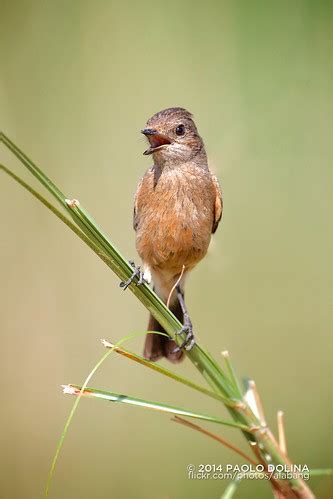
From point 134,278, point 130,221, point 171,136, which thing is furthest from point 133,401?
point 130,221

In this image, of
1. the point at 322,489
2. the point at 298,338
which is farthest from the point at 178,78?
the point at 322,489

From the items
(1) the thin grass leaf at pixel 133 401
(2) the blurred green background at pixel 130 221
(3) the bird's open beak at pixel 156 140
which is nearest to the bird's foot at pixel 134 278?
(1) the thin grass leaf at pixel 133 401

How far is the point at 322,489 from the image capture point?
6.05 feet

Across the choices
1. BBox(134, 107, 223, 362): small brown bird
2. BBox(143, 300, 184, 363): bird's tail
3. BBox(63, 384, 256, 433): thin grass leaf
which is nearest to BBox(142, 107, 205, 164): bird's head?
BBox(134, 107, 223, 362): small brown bird

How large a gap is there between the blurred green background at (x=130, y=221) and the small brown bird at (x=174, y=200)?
1.05ft

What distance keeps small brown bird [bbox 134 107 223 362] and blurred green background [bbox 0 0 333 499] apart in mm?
319

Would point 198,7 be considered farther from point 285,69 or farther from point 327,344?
point 327,344

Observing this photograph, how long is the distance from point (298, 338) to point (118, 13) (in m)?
2.44

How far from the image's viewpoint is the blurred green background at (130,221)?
3836 mm

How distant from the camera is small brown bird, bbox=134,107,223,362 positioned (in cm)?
334

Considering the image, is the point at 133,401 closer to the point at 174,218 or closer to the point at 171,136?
the point at 174,218

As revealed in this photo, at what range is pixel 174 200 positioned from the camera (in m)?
3.36

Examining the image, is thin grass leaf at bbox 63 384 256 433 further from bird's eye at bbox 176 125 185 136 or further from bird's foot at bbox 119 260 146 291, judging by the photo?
bird's eye at bbox 176 125 185 136

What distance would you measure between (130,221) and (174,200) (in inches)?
37.1
